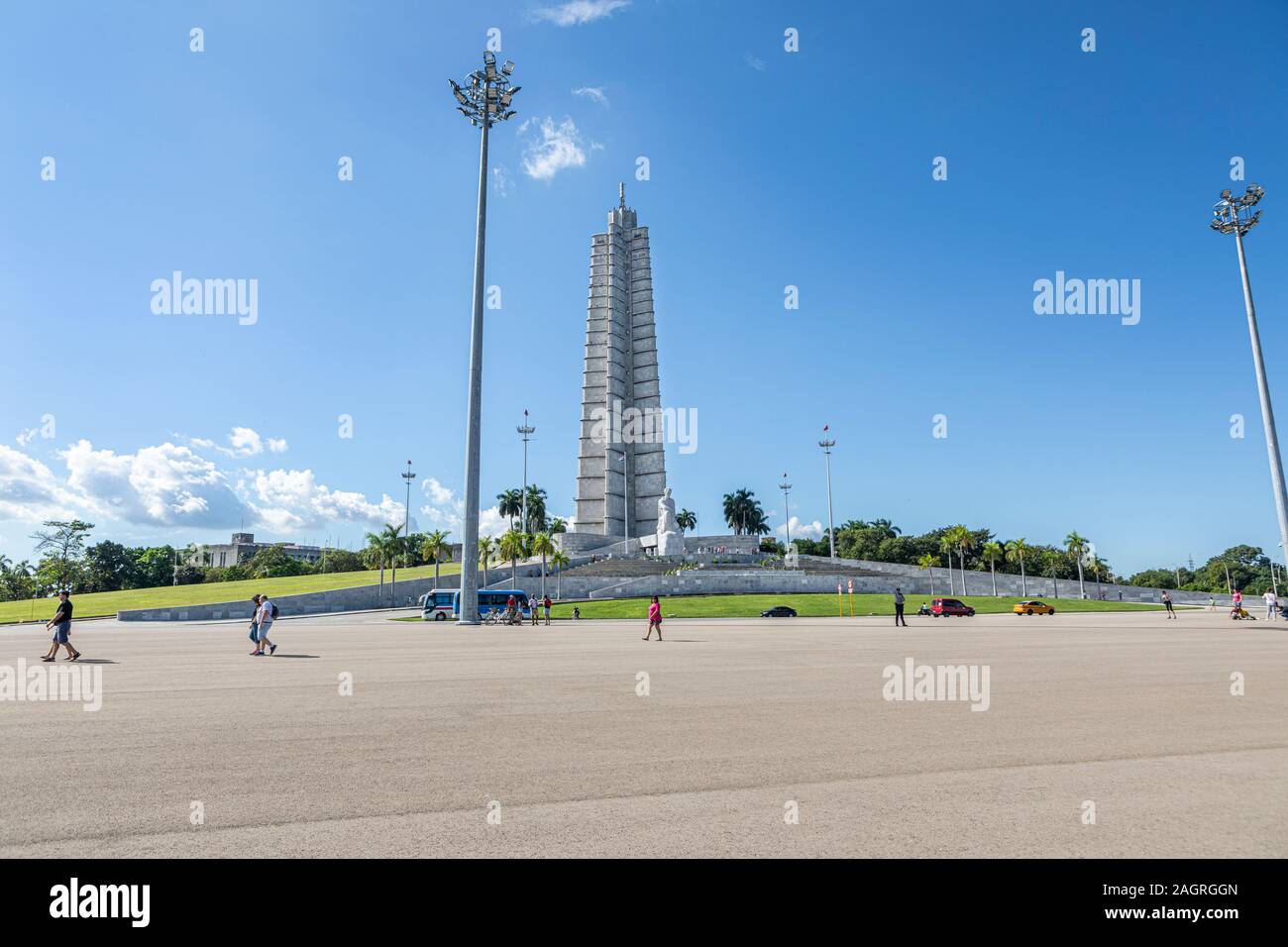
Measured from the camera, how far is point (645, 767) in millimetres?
5676

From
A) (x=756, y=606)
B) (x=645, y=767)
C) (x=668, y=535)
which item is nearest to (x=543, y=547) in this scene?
(x=756, y=606)

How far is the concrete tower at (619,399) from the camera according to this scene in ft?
283

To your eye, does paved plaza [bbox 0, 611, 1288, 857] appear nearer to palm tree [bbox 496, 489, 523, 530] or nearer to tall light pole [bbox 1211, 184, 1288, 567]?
tall light pole [bbox 1211, 184, 1288, 567]

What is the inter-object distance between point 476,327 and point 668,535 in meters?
44.3

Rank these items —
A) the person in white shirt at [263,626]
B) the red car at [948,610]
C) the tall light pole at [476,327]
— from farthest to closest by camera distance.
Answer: the red car at [948,610], the tall light pole at [476,327], the person in white shirt at [263,626]

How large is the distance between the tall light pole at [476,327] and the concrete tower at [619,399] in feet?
172

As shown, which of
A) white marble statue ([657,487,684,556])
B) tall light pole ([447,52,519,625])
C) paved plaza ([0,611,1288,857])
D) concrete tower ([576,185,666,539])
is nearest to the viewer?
paved plaza ([0,611,1288,857])

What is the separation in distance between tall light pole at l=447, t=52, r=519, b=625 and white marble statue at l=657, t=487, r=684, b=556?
41.0 meters

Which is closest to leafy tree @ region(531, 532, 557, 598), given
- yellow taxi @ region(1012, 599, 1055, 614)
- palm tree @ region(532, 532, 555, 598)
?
palm tree @ region(532, 532, 555, 598)

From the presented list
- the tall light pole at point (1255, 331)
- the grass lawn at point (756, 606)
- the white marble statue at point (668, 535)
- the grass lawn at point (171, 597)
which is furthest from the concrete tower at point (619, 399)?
the tall light pole at point (1255, 331)

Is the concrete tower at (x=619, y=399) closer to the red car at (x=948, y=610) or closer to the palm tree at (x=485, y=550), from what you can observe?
the palm tree at (x=485, y=550)

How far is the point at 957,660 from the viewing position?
46.3 feet

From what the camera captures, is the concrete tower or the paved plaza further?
the concrete tower

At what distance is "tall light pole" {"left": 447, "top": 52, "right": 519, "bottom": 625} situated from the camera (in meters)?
30.8
